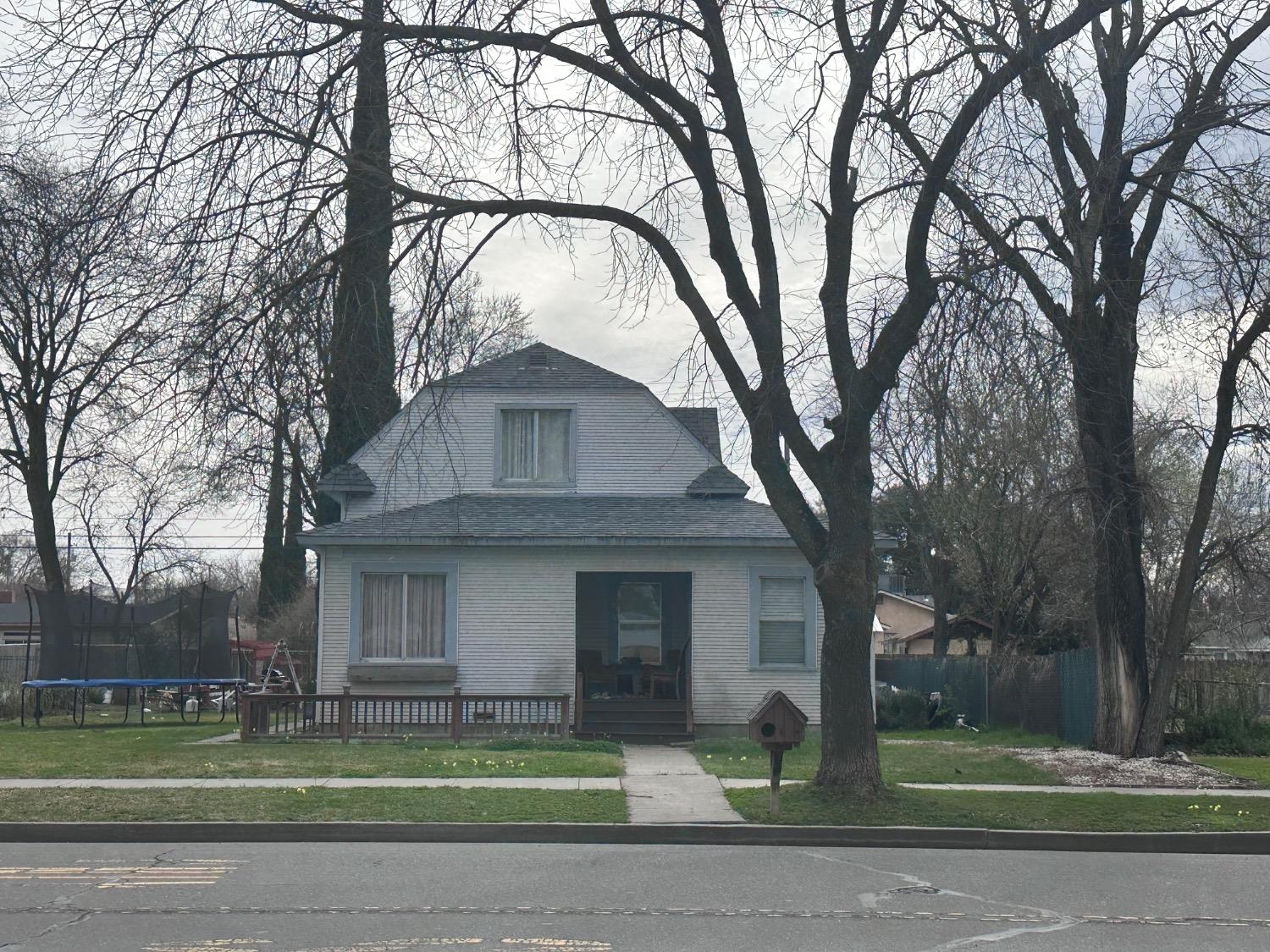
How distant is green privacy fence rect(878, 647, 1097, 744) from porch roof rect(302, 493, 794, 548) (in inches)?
206

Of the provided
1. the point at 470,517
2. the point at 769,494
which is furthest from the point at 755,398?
the point at 470,517

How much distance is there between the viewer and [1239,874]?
36.4 ft

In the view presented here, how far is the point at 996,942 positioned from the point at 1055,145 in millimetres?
9792

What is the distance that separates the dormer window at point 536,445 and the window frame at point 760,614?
14.3 ft

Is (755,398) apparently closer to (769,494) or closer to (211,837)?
(769,494)

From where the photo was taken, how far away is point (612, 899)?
9.48 metres

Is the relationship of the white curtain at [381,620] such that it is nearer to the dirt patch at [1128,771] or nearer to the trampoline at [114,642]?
the trampoline at [114,642]

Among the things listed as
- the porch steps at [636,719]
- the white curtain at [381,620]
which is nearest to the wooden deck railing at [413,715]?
the white curtain at [381,620]

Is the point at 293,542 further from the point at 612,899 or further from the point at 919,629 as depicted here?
the point at 919,629

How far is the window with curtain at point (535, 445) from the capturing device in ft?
85.5

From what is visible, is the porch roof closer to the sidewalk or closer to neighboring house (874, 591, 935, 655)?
the sidewalk

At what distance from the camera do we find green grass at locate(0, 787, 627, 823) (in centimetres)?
1291

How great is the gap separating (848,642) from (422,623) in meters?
11.3

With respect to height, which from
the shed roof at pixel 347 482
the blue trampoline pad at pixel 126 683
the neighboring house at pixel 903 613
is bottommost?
the blue trampoline pad at pixel 126 683
